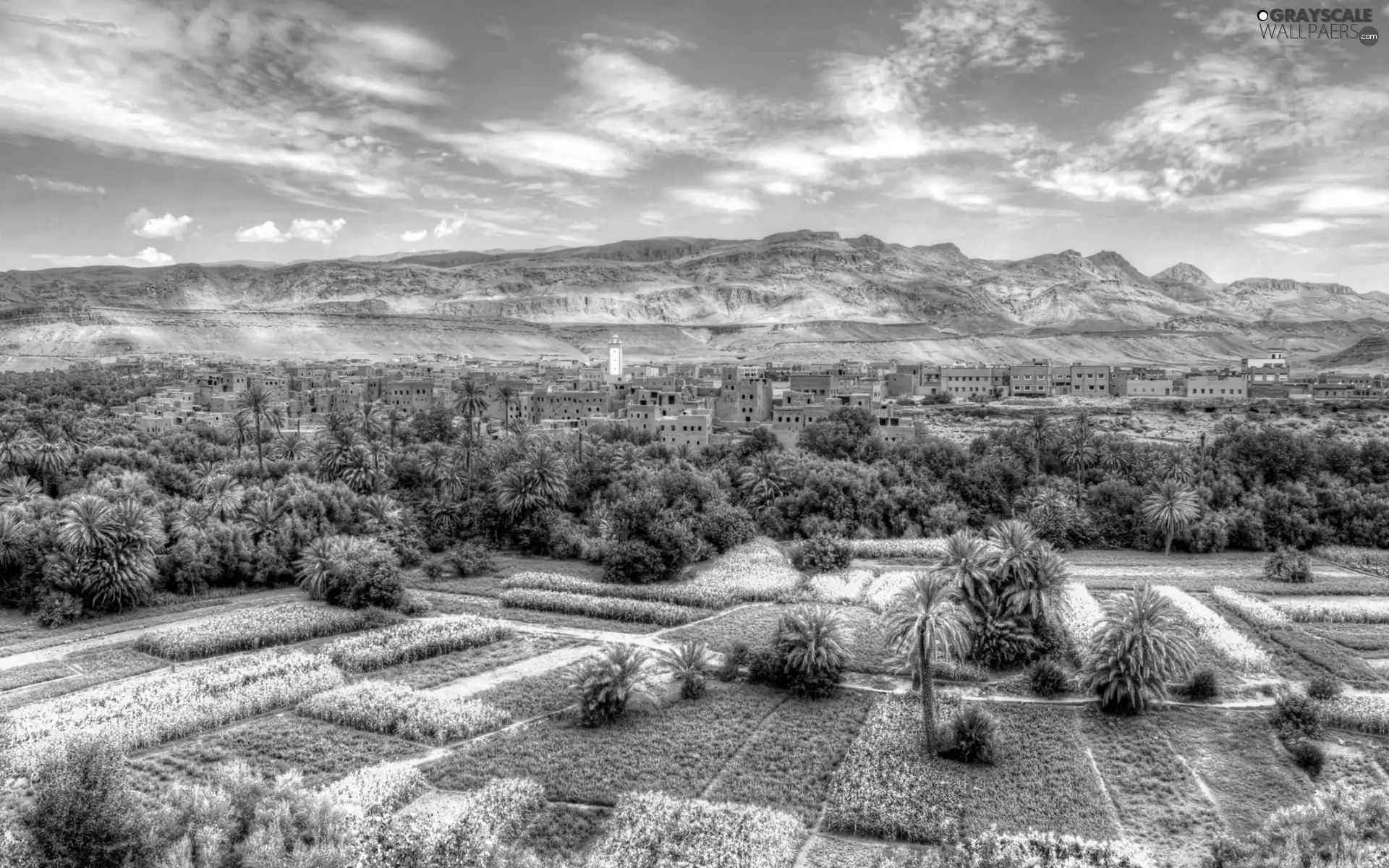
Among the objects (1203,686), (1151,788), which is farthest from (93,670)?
(1203,686)

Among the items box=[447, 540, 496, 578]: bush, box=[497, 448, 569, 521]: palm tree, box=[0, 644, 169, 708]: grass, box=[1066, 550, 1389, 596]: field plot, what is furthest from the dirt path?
box=[1066, 550, 1389, 596]: field plot

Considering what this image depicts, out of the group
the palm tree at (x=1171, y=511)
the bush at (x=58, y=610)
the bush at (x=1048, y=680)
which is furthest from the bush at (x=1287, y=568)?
the bush at (x=58, y=610)

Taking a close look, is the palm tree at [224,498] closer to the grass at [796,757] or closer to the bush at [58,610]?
the bush at [58,610]

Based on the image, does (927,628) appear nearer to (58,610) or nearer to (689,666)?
(689,666)

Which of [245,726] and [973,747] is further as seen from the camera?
[245,726]

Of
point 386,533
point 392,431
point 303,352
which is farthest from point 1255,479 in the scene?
point 303,352

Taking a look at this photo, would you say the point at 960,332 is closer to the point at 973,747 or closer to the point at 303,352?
the point at 303,352
